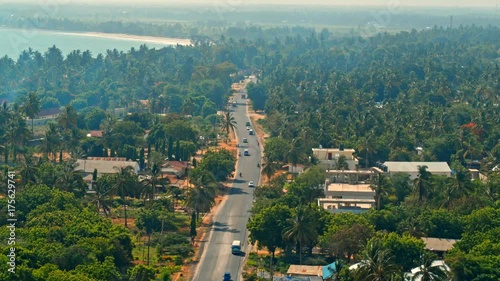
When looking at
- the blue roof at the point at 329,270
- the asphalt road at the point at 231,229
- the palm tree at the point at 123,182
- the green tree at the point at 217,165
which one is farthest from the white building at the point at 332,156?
the blue roof at the point at 329,270

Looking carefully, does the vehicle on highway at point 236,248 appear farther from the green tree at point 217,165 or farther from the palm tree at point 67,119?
the palm tree at point 67,119

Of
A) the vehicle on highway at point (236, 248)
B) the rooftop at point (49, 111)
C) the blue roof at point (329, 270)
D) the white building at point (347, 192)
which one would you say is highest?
the blue roof at point (329, 270)

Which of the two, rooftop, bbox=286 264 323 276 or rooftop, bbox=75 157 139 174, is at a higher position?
rooftop, bbox=286 264 323 276

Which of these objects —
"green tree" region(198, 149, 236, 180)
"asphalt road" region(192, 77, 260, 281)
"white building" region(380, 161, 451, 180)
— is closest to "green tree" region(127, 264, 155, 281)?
"asphalt road" region(192, 77, 260, 281)

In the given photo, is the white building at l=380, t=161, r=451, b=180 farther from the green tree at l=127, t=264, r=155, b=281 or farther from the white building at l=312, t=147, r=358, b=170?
the green tree at l=127, t=264, r=155, b=281

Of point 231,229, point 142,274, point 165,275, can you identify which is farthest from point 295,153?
point 142,274

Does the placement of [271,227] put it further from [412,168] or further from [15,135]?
[15,135]
